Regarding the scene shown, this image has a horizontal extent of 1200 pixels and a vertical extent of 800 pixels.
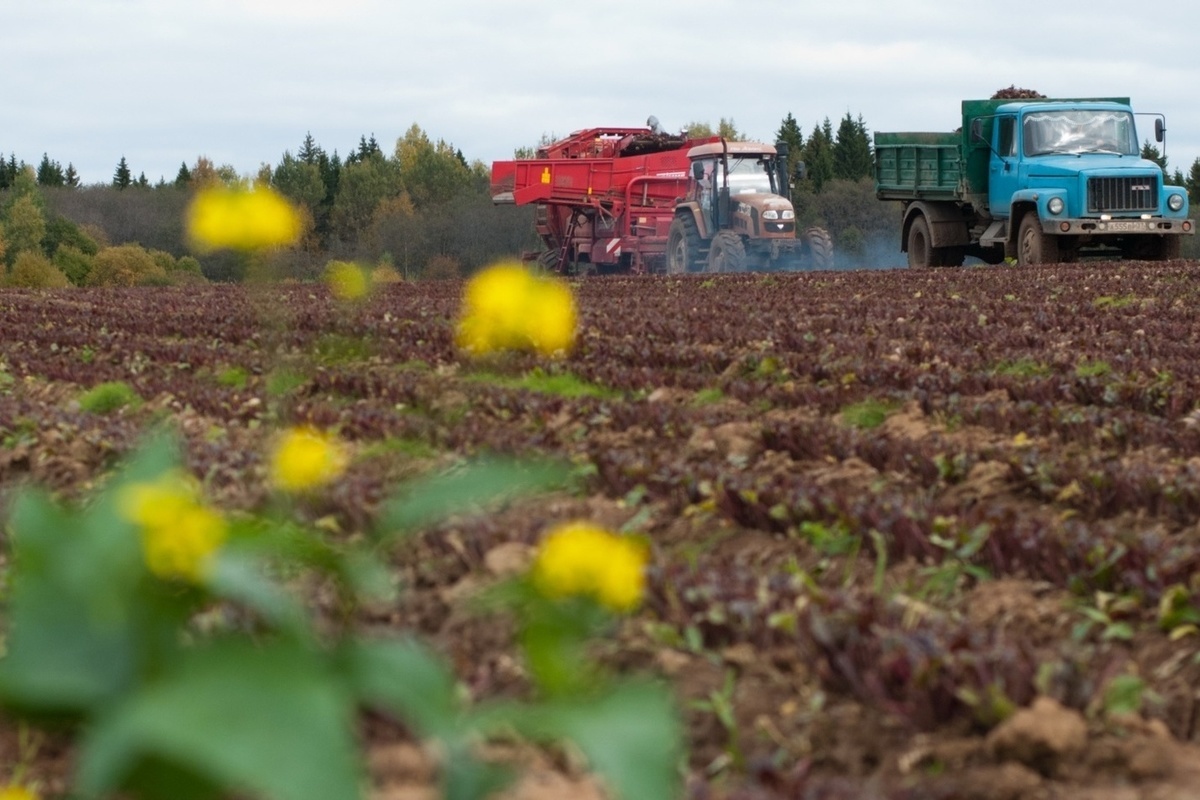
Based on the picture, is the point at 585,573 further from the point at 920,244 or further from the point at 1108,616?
the point at 920,244

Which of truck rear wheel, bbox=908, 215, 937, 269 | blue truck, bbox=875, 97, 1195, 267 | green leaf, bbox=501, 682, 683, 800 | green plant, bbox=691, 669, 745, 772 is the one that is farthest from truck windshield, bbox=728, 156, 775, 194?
green leaf, bbox=501, 682, 683, 800

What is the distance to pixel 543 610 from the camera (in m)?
1.21

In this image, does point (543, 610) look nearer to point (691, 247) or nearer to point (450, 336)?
point (450, 336)

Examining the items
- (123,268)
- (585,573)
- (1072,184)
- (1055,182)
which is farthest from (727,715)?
(123,268)

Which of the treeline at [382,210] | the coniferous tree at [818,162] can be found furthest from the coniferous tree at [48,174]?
the coniferous tree at [818,162]

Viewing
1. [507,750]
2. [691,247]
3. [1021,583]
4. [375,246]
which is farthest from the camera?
[375,246]

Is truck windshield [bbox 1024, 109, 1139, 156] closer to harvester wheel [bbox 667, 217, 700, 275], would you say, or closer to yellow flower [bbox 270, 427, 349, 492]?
harvester wheel [bbox 667, 217, 700, 275]

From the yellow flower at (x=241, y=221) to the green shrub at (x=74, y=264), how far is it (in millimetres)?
46283

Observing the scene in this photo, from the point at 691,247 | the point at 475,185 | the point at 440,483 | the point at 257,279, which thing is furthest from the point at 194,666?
the point at 475,185

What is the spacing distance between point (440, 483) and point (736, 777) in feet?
4.37

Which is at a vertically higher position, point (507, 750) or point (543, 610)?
point (543, 610)

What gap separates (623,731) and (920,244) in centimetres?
2427

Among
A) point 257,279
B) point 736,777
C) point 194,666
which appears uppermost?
point 257,279

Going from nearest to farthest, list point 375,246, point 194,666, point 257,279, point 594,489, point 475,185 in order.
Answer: point 194,666
point 257,279
point 594,489
point 375,246
point 475,185
